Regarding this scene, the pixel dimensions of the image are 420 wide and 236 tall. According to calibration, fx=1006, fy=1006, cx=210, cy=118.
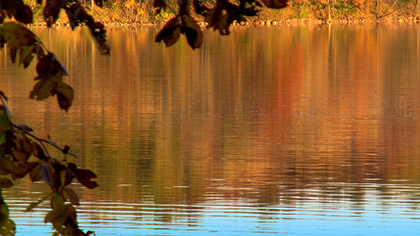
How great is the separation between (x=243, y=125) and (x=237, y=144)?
8.12 feet

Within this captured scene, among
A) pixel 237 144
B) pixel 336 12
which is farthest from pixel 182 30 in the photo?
pixel 336 12

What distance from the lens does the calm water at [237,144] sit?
10.6 metres

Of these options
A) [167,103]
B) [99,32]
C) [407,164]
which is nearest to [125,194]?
[407,164]

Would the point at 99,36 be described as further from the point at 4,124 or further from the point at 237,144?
the point at 237,144

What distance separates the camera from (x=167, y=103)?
875 inches

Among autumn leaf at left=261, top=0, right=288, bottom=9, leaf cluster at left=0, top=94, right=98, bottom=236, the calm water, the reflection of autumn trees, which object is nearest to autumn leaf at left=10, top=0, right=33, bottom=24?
leaf cluster at left=0, top=94, right=98, bottom=236

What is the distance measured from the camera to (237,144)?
16094 millimetres

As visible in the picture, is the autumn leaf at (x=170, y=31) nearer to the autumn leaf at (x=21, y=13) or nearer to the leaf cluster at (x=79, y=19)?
the leaf cluster at (x=79, y=19)

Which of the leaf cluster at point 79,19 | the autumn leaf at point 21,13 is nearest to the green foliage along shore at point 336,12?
the leaf cluster at point 79,19

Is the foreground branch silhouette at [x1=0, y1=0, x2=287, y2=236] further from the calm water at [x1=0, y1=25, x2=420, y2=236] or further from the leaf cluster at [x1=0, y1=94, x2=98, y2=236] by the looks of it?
the calm water at [x1=0, y1=25, x2=420, y2=236]

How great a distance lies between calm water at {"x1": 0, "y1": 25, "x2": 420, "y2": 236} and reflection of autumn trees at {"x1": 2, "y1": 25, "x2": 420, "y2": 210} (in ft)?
0.11

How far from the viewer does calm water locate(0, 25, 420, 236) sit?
10.6 meters

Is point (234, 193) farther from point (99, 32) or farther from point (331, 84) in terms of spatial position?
point (331, 84)

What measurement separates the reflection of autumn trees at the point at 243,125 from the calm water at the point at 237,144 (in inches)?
1.3
